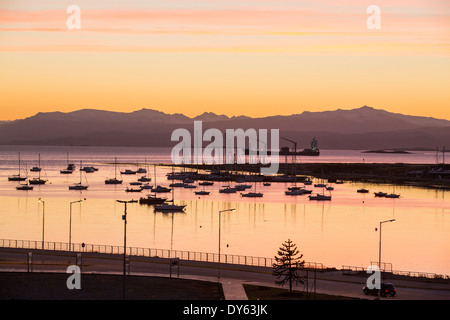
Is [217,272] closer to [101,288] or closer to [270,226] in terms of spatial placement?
[101,288]

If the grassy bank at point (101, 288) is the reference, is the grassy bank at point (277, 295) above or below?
below

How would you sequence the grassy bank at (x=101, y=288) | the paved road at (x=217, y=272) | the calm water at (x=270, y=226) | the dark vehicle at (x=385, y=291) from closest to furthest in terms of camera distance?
1. the grassy bank at (x=101, y=288)
2. the dark vehicle at (x=385, y=291)
3. the paved road at (x=217, y=272)
4. the calm water at (x=270, y=226)

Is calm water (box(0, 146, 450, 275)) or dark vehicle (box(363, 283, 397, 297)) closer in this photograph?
dark vehicle (box(363, 283, 397, 297))

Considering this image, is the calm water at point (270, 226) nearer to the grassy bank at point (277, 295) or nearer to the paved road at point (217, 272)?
the paved road at point (217, 272)

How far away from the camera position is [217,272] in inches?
2901

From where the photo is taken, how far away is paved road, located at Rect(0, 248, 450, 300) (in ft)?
213

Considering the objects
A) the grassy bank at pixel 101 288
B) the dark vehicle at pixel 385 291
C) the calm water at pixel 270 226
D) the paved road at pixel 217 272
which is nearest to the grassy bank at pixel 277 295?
the paved road at pixel 217 272

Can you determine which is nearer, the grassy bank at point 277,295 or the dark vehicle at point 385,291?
the grassy bank at point 277,295

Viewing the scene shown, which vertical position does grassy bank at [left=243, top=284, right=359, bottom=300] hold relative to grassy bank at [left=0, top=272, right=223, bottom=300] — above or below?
below

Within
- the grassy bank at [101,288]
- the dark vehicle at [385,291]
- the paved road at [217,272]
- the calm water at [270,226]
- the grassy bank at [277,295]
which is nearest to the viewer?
the grassy bank at [101,288]

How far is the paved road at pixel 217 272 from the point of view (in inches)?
2562

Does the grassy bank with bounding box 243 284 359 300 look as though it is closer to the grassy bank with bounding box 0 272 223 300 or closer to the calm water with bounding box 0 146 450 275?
the grassy bank with bounding box 0 272 223 300

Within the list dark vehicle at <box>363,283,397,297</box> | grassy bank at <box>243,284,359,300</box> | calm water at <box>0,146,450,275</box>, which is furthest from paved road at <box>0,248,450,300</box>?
calm water at <box>0,146,450,275</box>

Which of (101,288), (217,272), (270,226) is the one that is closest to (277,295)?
(217,272)
